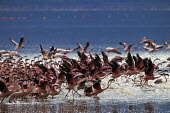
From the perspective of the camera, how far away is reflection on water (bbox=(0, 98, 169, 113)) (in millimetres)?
14043

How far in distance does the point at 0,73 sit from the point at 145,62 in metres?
4.17

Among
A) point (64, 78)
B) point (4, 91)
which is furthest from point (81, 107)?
point (64, 78)

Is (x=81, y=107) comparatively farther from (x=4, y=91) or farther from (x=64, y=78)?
(x=64, y=78)

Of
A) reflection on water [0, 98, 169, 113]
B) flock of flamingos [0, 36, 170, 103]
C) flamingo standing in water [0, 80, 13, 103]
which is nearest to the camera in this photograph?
reflection on water [0, 98, 169, 113]

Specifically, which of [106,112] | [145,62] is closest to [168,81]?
[145,62]

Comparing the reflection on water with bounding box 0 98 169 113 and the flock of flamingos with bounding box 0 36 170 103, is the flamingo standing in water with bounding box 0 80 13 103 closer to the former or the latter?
the flock of flamingos with bounding box 0 36 170 103

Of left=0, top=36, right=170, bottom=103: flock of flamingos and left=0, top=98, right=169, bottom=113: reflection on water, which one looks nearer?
left=0, top=98, right=169, bottom=113: reflection on water

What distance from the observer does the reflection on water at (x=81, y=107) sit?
14043mm

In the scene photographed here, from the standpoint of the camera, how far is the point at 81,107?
1457 centimetres

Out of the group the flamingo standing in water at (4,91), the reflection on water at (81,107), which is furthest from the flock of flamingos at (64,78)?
the reflection on water at (81,107)

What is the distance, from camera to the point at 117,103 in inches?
589

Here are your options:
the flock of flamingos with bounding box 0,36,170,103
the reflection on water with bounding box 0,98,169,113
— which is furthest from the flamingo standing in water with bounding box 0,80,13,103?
the reflection on water with bounding box 0,98,169,113

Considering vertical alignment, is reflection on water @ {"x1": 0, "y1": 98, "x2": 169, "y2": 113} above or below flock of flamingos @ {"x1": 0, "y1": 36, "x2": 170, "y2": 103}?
below

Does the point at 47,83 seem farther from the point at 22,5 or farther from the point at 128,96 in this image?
the point at 22,5
